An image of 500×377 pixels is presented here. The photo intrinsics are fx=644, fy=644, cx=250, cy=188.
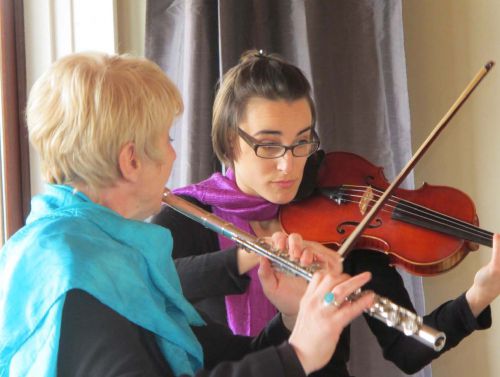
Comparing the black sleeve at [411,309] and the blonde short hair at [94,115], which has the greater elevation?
the blonde short hair at [94,115]

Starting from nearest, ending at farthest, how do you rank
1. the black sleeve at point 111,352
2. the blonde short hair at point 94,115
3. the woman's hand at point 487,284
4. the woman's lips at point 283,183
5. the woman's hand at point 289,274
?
the black sleeve at point 111,352 → the blonde short hair at point 94,115 → the woman's hand at point 289,274 → the woman's hand at point 487,284 → the woman's lips at point 283,183

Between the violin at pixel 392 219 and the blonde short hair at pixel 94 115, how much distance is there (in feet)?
1.76

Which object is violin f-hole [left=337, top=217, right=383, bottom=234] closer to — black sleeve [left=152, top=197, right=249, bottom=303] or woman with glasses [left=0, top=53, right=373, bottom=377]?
black sleeve [left=152, top=197, right=249, bottom=303]

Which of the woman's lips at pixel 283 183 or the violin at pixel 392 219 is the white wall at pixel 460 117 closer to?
the violin at pixel 392 219

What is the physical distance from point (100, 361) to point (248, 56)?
0.81 m

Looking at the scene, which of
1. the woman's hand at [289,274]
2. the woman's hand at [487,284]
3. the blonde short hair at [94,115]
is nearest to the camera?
the blonde short hair at [94,115]

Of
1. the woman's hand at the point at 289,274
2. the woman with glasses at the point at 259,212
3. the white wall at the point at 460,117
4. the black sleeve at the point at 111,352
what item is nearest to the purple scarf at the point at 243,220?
the woman with glasses at the point at 259,212

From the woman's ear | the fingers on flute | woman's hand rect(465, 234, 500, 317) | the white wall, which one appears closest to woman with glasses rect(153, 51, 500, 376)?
woman's hand rect(465, 234, 500, 317)

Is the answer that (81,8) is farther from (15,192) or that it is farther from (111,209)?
(111,209)

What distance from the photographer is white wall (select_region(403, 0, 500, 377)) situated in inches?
66.2

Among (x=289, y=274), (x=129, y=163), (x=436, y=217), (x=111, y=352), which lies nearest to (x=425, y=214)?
(x=436, y=217)

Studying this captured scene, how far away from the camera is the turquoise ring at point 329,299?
76 cm

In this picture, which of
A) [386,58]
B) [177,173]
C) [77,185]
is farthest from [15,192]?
[386,58]

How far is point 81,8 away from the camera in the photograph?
5.08 ft
